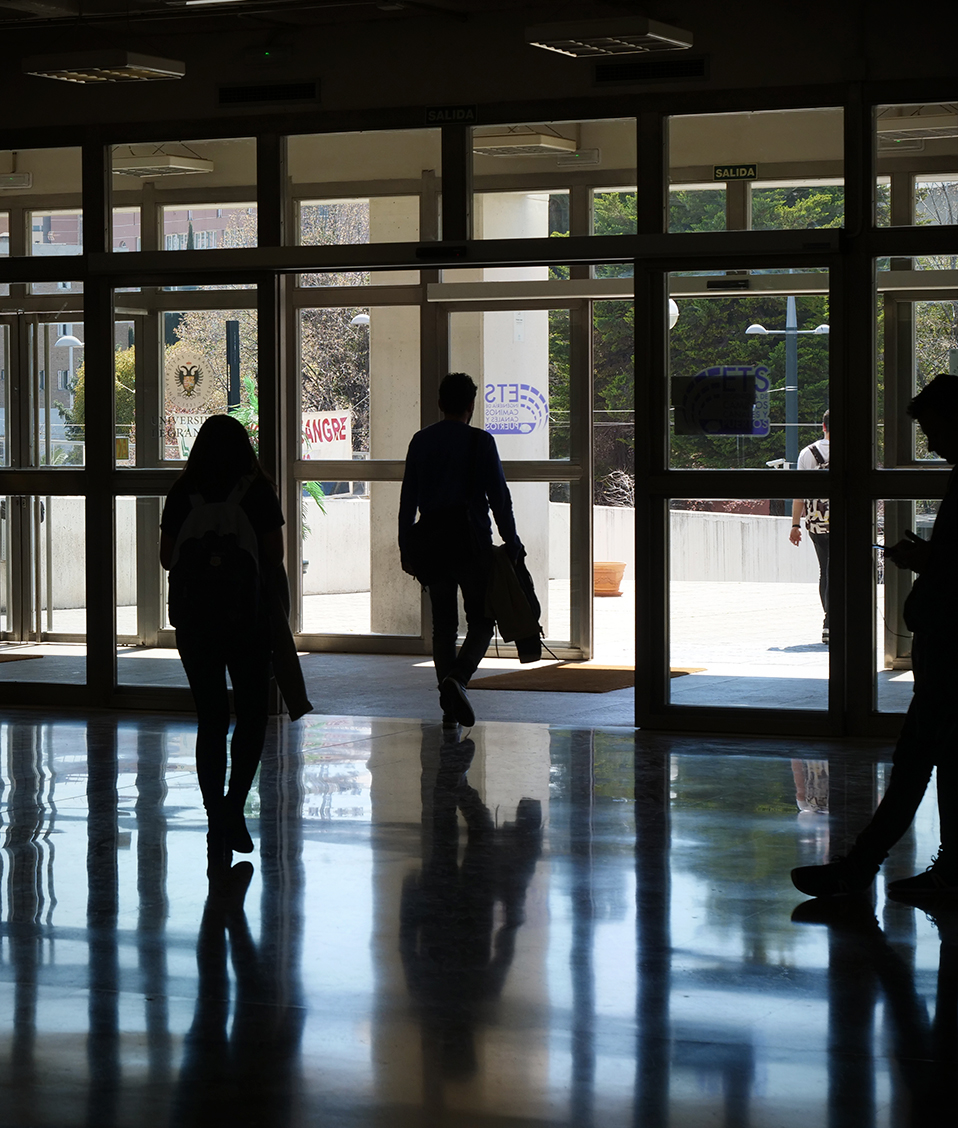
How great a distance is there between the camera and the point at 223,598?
5246 millimetres

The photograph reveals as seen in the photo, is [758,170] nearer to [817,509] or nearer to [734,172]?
[734,172]

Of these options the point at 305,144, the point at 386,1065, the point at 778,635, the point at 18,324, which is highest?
the point at 305,144

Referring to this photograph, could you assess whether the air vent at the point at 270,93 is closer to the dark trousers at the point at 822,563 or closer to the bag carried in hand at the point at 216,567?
the dark trousers at the point at 822,563

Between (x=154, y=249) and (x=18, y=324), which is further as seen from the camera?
(x=18, y=324)

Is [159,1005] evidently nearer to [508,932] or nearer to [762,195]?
[508,932]

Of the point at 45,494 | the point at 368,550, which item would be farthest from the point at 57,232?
the point at 368,550

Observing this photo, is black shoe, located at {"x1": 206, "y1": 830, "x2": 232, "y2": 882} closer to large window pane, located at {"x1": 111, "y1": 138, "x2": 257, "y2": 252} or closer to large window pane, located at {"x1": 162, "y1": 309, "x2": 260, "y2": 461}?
large window pane, located at {"x1": 162, "y1": 309, "x2": 260, "y2": 461}

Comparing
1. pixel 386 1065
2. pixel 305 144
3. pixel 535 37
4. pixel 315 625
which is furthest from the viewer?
pixel 315 625

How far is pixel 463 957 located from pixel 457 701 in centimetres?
345

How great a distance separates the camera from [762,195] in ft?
26.2

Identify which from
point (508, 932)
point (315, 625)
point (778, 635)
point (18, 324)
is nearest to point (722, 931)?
point (508, 932)

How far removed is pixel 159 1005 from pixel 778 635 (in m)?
4.85

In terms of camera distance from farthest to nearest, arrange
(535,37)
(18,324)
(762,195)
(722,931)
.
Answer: (18,324), (762,195), (535,37), (722,931)

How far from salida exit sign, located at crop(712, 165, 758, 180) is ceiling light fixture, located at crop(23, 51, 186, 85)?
2.68m
